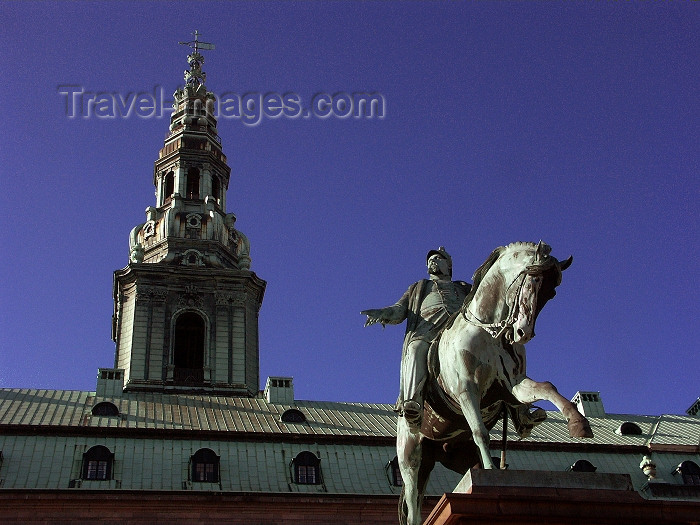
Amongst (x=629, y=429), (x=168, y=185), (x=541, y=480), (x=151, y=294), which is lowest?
(x=541, y=480)

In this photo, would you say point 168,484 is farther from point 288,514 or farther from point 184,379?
point 184,379

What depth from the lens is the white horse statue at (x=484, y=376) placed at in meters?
12.2

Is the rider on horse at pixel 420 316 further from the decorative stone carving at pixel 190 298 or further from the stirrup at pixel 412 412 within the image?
the decorative stone carving at pixel 190 298

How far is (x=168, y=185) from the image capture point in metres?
62.1

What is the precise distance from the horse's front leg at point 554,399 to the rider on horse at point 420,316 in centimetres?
150

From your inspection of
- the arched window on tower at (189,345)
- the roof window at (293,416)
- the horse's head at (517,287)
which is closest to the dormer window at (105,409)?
the roof window at (293,416)

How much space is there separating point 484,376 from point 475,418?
0.64m

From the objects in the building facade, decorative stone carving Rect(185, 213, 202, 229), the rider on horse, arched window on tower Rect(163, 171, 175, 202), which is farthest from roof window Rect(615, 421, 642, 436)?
the rider on horse

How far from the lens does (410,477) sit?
13.8 metres

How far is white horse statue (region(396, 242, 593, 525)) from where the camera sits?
12.2 metres

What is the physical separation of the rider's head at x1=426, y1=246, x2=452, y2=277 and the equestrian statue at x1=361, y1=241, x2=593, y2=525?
2.35 ft

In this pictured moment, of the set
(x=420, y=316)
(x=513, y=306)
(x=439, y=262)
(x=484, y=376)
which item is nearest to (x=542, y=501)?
(x=484, y=376)

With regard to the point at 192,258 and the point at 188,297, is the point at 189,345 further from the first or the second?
the point at 192,258

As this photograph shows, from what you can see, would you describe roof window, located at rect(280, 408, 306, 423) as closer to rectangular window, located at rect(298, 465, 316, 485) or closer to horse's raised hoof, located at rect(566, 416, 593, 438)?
rectangular window, located at rect(298, 465, 316, 485)
